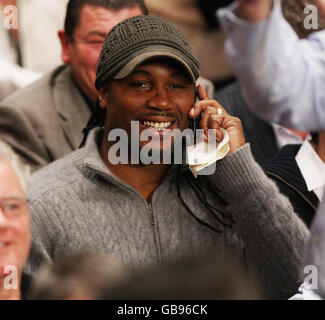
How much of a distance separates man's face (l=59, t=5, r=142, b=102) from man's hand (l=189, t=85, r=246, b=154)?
1.92 ft

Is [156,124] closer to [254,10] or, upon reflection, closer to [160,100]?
[160,100]

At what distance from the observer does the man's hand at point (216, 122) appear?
6.18 feet

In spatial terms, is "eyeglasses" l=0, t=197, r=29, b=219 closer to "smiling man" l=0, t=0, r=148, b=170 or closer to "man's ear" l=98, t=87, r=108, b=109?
"man's ear" l=98, t=87, r=108, b=109

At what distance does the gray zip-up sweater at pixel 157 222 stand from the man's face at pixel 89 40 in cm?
61

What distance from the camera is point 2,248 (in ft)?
4.81

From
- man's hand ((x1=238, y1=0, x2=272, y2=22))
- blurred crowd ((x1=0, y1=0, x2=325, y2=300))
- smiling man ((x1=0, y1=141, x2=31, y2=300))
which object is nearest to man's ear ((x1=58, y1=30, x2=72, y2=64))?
blurred crowd ((x1=0, y1=0, x2=325, y2=300))

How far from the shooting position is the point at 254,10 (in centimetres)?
117

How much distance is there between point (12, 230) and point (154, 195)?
512mm

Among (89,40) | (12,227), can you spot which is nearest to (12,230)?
(12,227)

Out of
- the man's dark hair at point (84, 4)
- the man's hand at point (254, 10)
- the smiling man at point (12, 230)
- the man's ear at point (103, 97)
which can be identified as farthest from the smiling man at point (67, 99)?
the man's hand at point (254, 10)

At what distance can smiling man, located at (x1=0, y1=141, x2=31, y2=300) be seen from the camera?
1.46m

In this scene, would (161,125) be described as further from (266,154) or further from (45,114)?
(266,154)
